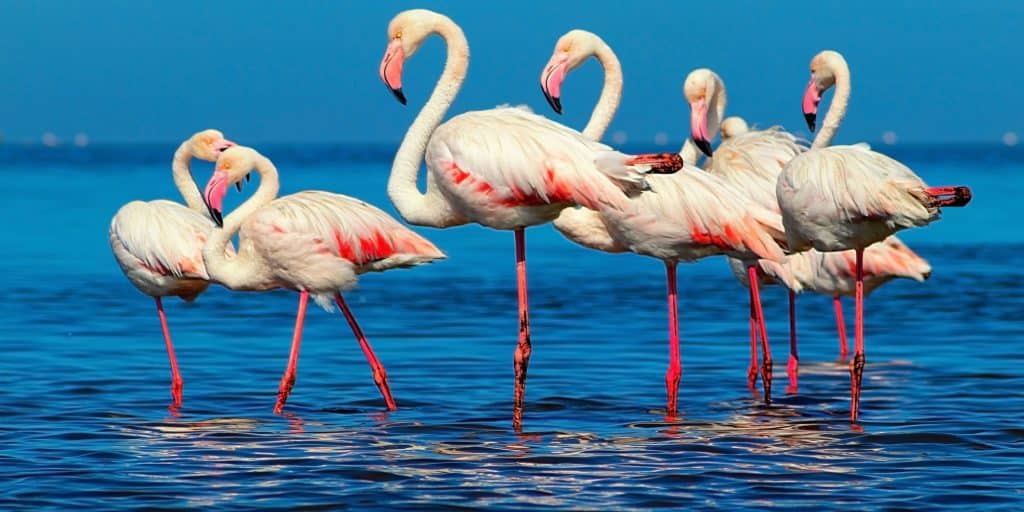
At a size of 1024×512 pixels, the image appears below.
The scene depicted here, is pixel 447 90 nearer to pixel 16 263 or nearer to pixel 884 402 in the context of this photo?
pixel 884 402

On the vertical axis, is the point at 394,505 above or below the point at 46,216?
below

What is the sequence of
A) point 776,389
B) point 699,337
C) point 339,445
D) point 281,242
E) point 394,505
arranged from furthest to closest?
1. point 699,337
2. point 776,389
3. point 281,242
4. point 339,445
5. point 394,505

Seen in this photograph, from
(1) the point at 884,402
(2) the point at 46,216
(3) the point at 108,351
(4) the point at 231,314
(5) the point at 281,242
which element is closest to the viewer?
(5) the point at 281,242

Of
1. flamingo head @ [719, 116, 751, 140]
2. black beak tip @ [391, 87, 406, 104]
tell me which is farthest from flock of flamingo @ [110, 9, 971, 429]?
flamingo head @ [719, 116, 751, 140]

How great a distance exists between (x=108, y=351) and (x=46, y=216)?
61.8ft

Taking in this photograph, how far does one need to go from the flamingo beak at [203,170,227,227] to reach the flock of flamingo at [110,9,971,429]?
0.03 ft

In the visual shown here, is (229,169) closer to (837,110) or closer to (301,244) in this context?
(301,244)

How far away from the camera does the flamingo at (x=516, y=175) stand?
7086mm

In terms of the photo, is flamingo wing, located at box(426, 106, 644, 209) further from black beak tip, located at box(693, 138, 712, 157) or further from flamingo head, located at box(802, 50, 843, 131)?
flamingo head, located at box(802, 50, 843, 131)

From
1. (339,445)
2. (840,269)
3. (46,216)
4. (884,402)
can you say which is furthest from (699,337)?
(46,216)

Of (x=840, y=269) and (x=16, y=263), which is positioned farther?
(x=16, y=263)

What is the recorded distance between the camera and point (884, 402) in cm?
870

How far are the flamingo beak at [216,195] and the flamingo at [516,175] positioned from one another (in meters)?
0.95

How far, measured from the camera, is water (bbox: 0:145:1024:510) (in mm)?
6270
